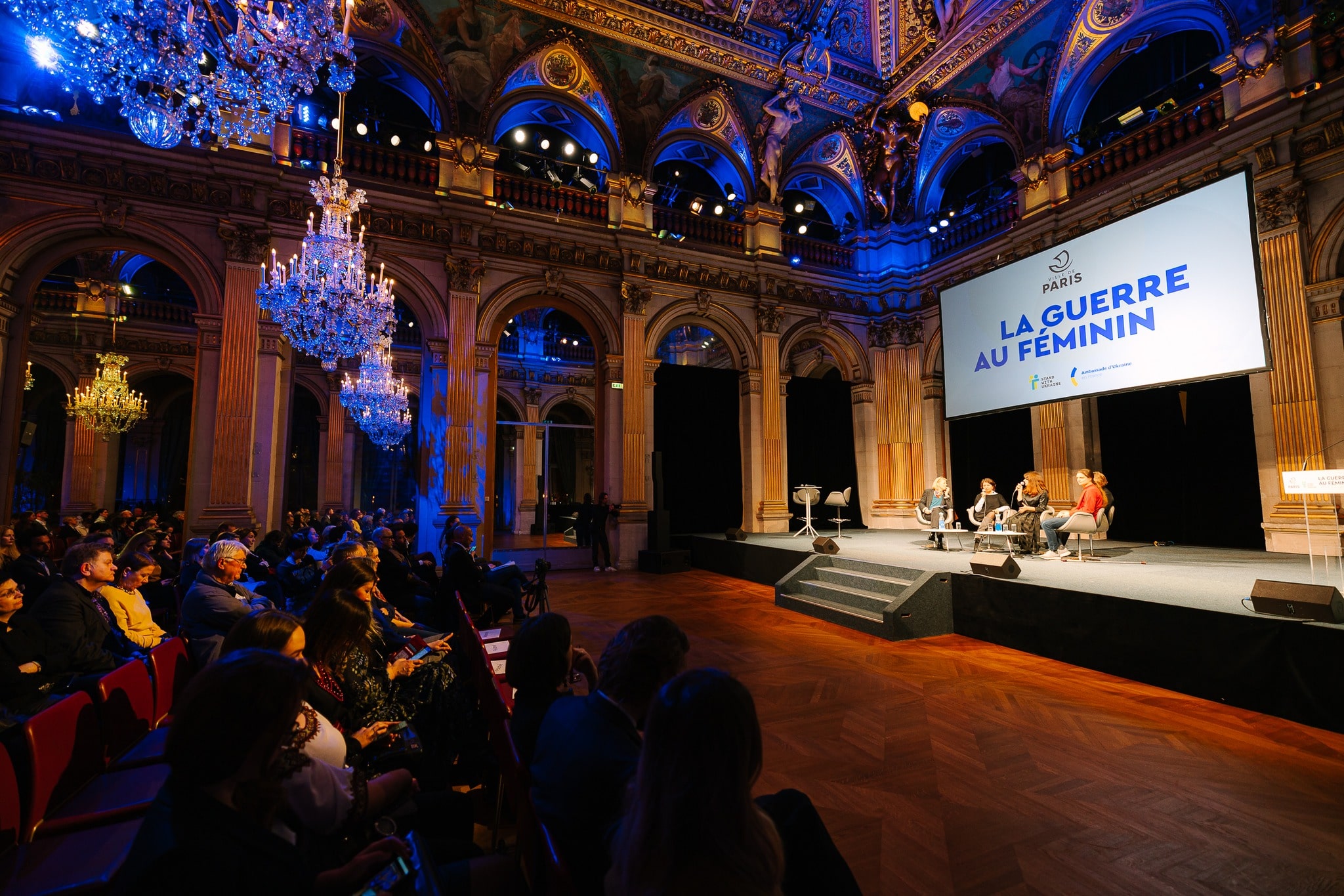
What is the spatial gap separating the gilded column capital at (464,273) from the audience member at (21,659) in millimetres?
6628

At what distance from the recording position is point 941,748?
2.78 m

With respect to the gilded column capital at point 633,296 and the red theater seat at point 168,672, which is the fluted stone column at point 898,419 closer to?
the gilded column capital at point 633,296

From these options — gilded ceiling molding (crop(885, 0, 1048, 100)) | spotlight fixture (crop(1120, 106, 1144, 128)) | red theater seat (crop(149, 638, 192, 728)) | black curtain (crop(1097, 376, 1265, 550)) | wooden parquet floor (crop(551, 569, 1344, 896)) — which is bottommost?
wooden parquet floor (crop(551, 569, 1344, 896))

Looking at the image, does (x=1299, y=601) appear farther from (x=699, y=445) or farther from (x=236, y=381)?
(x=236, y=381)

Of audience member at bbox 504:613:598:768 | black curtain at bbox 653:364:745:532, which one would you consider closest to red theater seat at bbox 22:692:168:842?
audience member at bbox 504:613:598:768

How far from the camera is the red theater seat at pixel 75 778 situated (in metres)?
1.56

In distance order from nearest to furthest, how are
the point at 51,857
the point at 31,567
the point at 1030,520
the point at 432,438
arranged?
the point at 51,857 < the point at 31,567 < the point at 1030,520 < the point at 432,438

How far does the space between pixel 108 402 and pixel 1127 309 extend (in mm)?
15506

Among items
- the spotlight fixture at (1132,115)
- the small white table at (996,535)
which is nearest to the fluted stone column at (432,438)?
the small white table at (996,535)

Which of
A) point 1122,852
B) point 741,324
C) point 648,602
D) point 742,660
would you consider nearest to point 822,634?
point 742,660

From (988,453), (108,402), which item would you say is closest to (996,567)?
(988,453)

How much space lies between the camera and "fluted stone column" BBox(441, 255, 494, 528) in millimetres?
8289

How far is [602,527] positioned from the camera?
910 cm

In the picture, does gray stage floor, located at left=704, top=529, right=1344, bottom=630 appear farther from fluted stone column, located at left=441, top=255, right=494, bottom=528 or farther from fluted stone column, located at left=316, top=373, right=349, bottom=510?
fluted stone column, located at left=316, top=373, right=349, bottom=510
